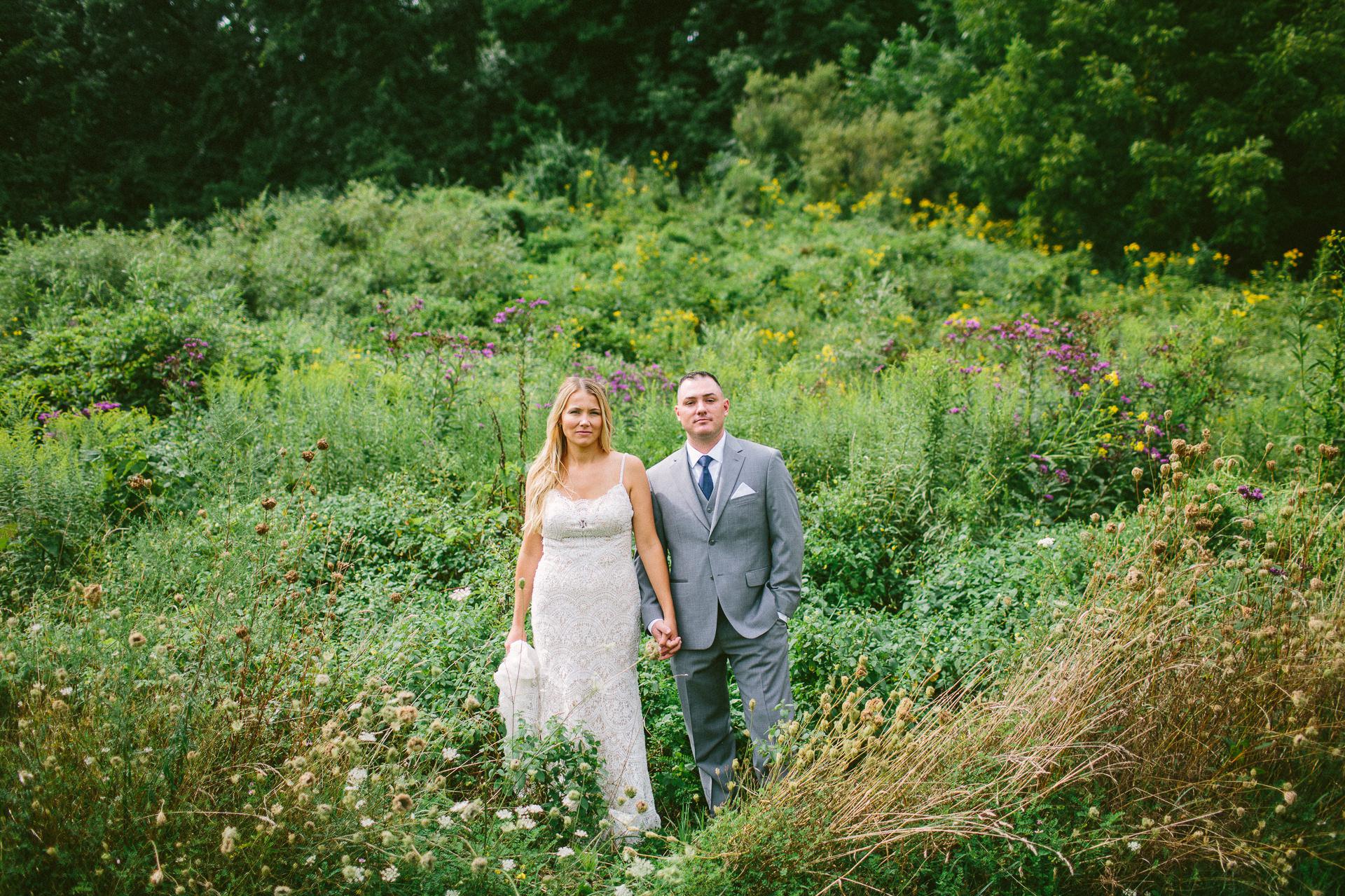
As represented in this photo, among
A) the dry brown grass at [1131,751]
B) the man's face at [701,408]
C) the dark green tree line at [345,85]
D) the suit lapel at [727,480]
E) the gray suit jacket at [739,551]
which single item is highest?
the dark green tree line at [345,85]

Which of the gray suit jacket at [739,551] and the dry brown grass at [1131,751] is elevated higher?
the gray suit jacket at [739,551]

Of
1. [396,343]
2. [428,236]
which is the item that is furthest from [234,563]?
[428,236]

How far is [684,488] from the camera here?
3.67 metres

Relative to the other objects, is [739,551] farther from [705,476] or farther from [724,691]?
[724,691]

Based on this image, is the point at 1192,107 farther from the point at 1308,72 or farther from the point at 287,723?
the point at 287,723

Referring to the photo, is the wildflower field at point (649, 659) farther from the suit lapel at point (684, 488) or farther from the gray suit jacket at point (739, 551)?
the suit lapel at point (684, 488)

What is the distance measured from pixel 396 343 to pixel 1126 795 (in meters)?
6.39

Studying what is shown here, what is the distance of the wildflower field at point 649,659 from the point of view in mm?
2691

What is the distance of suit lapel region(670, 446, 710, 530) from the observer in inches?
143

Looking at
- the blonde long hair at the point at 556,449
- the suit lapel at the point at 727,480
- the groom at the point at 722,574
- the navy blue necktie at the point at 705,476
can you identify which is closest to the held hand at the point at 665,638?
the groom at the point at 722,574

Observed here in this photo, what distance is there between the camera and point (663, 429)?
6223 mm

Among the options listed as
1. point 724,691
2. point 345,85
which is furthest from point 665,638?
point 345,85

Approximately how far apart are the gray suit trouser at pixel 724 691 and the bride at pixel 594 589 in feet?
0.63

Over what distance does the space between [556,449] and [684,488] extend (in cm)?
63
